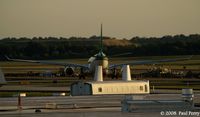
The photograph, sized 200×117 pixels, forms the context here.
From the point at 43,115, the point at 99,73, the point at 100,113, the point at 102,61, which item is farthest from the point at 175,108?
the point at 102,61

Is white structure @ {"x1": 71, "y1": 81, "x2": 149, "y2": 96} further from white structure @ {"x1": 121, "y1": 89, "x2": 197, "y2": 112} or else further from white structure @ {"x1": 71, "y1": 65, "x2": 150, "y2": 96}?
white structure @ {"x1": 121, "y1": 89, "x2": 197, "y2": 112}

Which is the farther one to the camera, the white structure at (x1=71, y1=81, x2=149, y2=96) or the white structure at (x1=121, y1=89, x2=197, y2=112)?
the white structure at (x1=71, y1=81, x2=149, y2=96)

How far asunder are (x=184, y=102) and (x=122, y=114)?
579 cm

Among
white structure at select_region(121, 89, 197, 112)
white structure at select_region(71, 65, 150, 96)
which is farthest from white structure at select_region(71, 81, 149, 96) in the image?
white structure at select_region(121, 89, 197, 112)

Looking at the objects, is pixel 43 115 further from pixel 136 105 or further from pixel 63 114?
pixel 136 105

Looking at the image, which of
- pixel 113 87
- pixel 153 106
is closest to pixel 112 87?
pixel 113 87

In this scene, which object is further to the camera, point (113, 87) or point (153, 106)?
point (113, 87)

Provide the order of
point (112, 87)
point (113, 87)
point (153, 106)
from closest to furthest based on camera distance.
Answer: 1. point (153, 106)
2. point (113, 87)
3. point (112, 87)

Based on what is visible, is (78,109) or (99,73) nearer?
(78,109)

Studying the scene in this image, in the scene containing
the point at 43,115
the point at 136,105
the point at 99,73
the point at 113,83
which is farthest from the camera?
the point at 99,73

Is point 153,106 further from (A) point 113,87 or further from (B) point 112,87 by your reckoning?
(B) point 112,87

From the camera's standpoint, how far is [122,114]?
4022cm

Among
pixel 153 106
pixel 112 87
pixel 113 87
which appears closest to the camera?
pixel 153 106

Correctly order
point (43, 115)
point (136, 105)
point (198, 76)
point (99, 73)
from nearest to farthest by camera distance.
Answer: point (43, 115) < point (136, 105) < point (99, 73) < point (198, 76)
